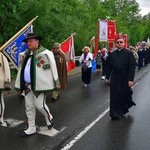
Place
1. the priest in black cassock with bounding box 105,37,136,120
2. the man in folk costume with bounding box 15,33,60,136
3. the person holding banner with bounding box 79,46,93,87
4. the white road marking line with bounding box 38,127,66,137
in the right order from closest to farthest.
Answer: the man in folk costume with bounding box 15,33,60,136
the white road marking line with bounding box 38,127,66,137
the priest in black cassock with bounding box 105,37,136,120
the person holding banner with bounding box 79,46,93,87

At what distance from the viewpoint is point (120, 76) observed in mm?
8344

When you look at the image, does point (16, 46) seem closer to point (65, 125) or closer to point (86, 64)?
point (65, 125)

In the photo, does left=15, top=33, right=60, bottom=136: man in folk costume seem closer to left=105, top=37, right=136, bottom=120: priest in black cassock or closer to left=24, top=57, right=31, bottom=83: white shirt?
left=24, top=57, right=31, bottom=83: white shirt

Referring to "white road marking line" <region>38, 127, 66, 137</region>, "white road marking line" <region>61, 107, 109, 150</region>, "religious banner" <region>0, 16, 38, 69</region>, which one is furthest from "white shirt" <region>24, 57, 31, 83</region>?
"religious banner" <region>0, 16, 38, 69</region>

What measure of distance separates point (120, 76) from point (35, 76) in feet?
7.87

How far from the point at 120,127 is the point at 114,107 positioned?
853mm

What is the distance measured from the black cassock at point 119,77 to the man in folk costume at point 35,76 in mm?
1958

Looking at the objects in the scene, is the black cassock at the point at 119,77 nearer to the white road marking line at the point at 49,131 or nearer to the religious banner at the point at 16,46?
the white road marking line at the point at 49,131

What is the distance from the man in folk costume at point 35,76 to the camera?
6672 mm

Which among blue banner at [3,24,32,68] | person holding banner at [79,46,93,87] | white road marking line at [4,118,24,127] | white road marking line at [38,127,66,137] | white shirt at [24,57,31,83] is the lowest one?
white road marking line at [4,118,24,127]

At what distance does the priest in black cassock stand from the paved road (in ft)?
1.13

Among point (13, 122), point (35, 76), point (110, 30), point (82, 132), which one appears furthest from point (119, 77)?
point (110, 30)

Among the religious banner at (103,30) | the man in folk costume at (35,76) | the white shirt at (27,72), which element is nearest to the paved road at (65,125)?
the man in folk costume at (35,76)

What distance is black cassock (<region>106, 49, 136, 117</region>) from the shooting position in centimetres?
820
